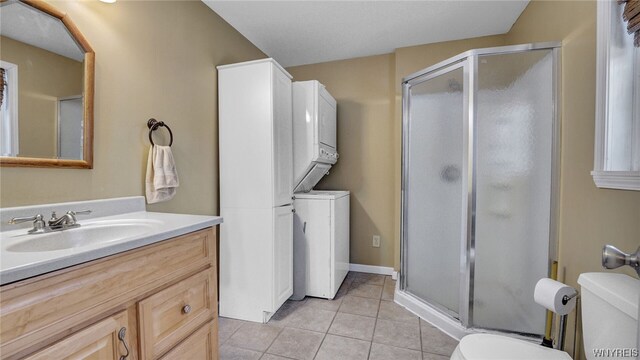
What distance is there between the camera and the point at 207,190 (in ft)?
6.63

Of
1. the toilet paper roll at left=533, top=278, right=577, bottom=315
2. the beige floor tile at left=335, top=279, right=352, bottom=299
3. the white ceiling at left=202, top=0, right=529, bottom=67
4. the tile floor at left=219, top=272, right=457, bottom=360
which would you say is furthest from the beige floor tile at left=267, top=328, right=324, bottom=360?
the white ceiling at left=202, top=0, right=529, bottom=67

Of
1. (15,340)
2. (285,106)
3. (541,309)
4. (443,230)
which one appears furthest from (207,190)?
(541,309)

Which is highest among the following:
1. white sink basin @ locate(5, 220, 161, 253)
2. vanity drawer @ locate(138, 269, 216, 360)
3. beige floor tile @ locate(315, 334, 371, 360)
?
white sink basin @ locate(5, 220, 161, 253)

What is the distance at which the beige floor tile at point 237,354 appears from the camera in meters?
1.61

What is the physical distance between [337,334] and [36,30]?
88.3 inches

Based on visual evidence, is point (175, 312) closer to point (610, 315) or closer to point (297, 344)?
point (297, 344)

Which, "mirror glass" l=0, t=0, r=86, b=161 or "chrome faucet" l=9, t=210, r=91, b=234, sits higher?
"mirror glass" l=0, t=0, r=86, b=161

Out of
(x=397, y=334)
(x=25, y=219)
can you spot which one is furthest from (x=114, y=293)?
(x=397, y=334)

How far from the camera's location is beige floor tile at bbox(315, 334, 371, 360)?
1.62 meters

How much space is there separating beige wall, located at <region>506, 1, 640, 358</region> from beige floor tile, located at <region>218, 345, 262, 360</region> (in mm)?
1688

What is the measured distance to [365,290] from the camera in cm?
256

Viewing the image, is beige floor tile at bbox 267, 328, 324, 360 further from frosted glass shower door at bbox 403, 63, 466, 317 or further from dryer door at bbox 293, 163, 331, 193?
dryer door at bbox 293, 163, 331, 193

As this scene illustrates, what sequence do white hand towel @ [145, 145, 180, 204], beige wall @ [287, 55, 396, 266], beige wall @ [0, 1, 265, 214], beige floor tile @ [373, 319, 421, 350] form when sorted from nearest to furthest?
beige wall @ [0, 1, 265, 214], white hand towel @ [145, 145, 180, 204], beige floor tile @ [373, 319, 421, 350], beige wall @ [287, 55, 396, 266]

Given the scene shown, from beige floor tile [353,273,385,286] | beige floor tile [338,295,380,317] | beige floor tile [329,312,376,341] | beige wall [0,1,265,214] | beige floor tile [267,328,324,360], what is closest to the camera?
beige wall [0,1,265,214]
